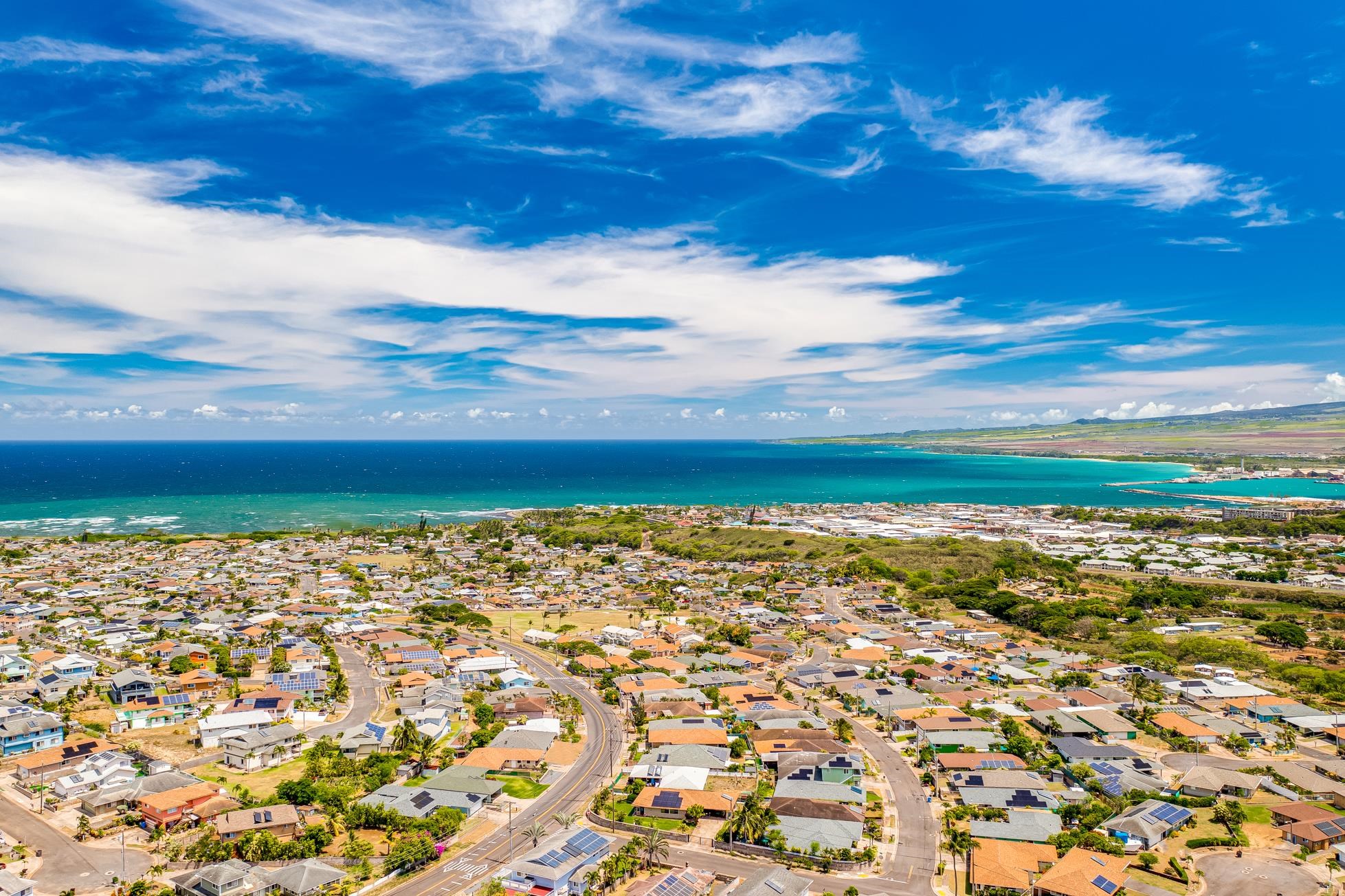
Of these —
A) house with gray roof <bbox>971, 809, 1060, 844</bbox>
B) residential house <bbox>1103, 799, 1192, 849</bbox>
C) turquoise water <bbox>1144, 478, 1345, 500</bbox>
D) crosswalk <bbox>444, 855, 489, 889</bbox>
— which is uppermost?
turquoise water <bbox>1144, 478, 1345, 500</bbox>

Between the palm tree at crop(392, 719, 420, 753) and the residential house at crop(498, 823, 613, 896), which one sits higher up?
the palm tree at crop(392, 719, 420, 753)

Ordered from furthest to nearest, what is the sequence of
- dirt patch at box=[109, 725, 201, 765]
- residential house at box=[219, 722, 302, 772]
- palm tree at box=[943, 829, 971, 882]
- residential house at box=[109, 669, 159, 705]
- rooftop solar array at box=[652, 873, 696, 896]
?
residential house at box=[109, 669, 159, 705]
dirt patch at box=[109, 725, 201, 765]
residential house at box=[219, 722, 302, 772]
palm tree at box=[943, 829, 971, 882]
rooftop solar array at box=[652, 873, 696, 896]

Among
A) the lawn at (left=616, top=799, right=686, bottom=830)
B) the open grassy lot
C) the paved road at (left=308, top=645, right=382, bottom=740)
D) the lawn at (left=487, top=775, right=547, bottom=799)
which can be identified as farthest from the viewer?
the open grassy lot

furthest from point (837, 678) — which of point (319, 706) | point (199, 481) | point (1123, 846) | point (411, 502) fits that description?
point (199, 481)

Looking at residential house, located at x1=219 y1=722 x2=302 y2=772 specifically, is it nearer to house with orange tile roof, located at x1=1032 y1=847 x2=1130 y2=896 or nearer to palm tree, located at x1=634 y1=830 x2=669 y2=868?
palm tree, located at x1=634 y1=830 x2=669 y2=868

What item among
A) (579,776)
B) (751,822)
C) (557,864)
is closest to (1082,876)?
(751,822)

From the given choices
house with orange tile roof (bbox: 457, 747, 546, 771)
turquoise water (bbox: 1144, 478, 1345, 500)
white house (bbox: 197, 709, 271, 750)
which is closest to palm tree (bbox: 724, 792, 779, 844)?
house with orange tile roof (bbox: 457, 747, 546, 771)

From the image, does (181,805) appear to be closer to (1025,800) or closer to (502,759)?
(502,759)

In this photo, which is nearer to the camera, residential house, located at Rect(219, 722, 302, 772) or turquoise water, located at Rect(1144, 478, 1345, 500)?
residential house, located at Rect(219, 722, 302, 772)
